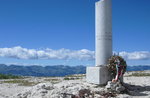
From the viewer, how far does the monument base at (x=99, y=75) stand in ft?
56.2

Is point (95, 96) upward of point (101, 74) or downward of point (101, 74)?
downward

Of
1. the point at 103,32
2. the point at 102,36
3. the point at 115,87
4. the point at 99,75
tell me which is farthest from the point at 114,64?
the point at 103,32

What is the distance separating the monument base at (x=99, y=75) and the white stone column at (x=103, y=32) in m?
0.81

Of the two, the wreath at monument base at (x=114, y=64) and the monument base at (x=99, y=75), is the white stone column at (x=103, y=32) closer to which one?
the wreath at monument base at (x=114, y=64)

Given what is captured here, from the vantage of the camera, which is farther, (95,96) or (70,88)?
(70,88)

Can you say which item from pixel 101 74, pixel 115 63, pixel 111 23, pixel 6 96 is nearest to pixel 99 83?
pixel 101 74

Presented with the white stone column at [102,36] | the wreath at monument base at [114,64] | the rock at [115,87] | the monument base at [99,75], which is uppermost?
the white stone column at [102,36]

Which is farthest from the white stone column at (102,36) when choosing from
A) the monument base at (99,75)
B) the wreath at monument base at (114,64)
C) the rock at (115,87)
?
the rock at (115,87)

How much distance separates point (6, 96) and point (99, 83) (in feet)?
20.4

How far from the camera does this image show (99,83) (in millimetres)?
17078

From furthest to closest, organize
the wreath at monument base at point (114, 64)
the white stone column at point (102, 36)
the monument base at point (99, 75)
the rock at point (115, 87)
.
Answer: the white stone column at point (102, 36), the wreath at monument base at point (114, 64), the monument base at point (99, 75), the rock at point (115, 87)

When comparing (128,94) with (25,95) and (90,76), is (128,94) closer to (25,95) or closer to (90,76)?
(90,76)

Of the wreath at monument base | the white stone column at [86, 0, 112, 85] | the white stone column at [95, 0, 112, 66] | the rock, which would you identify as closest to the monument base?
the white stone column at [86, 0, 112, 85]

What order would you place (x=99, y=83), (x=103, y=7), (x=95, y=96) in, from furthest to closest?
1. (x=103, y=7)
2. (x=99, y=83)
3. (x=95, y=96)
